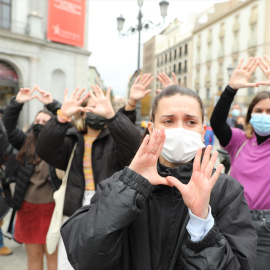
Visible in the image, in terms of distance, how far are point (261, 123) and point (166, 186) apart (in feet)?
4.52

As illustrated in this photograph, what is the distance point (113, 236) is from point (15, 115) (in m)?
2.47

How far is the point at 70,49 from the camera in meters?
17.2

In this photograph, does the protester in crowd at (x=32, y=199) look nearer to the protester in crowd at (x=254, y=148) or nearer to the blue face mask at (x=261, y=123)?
the protester in crowd at (x=254, y=148)

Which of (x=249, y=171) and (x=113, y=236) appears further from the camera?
(x=249, y=171)

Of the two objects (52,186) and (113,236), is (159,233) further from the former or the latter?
(52,186)

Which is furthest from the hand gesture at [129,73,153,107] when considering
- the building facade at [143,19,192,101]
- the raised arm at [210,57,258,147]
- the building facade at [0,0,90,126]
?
the building facade at [143,19,192,101]

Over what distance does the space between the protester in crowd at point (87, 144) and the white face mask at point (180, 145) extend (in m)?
0.88

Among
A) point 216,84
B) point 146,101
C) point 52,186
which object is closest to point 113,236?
point 52,186

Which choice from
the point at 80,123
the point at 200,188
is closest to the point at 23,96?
the point at 80,123

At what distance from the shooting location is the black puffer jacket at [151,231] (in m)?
1.15

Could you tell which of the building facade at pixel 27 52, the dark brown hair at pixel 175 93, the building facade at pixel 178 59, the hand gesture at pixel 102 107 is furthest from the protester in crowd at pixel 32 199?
the building facade at pixel 178 59

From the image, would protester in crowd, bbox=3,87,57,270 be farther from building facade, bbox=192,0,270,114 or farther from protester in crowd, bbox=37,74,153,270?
building facade, bbox=192,0,270,114

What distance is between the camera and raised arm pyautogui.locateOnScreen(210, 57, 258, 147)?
248 centimetres

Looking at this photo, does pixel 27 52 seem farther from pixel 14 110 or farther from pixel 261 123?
pixel 261 123
